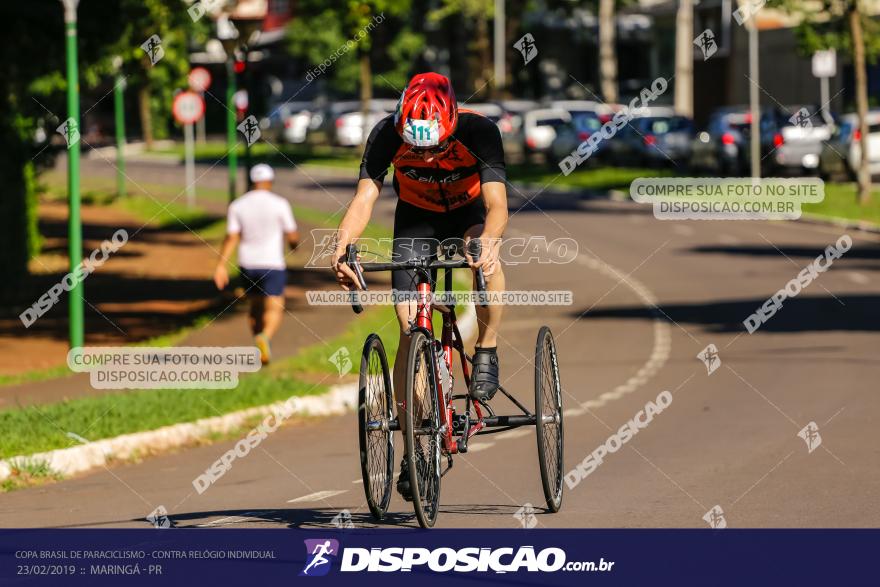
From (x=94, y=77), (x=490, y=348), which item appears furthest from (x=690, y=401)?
(x=94, y=77)

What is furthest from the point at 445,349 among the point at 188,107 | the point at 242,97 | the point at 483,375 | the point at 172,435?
the point at 188,107

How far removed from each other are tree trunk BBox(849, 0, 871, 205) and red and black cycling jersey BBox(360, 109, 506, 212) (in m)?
26.7

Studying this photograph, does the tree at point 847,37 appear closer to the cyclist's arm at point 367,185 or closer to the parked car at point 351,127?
the cyclist's arm at point 367,185

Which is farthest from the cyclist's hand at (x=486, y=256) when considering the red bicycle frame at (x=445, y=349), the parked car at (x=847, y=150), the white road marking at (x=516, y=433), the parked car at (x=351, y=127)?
the parked car at (x=351, y=127)

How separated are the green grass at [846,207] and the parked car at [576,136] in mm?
11882

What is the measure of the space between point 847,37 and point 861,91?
7.68ft

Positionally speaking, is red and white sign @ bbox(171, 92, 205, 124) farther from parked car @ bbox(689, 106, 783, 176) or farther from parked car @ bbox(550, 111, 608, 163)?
parked car @ bbox(550, 111, 608, 163)

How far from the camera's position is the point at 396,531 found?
8.06m

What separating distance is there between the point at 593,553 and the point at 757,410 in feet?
19.3

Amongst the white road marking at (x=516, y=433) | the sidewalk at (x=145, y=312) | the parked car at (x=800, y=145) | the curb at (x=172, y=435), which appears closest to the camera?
the curb at (x=172, y=435)

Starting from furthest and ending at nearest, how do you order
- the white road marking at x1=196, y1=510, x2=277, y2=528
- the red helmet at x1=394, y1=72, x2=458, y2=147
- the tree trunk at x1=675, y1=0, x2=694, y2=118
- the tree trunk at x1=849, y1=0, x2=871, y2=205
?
the tree trunk at x1=675, y1=0, x2=694, y2=118
the tree trunk at x1=849, y1=0, x2=871, y2=205
the white road marking at x1=196, y1=510, x2=277, y2=528
the red helmet at x1=394, y1=72, x2=458, y2=147

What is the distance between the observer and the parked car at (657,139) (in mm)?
47312

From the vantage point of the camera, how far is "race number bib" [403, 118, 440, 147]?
25.3 feet

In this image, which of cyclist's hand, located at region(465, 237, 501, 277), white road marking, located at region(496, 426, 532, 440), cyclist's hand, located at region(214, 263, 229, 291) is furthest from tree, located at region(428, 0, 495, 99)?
cyclist's hand, located at region(465, 237, 501, 277)
